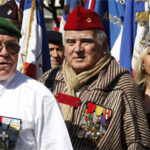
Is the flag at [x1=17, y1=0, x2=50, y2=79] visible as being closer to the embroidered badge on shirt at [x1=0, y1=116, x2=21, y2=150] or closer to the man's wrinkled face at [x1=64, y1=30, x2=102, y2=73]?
the man's wrinkled face at [x1=64, y1=30, x2=102, y2=73]

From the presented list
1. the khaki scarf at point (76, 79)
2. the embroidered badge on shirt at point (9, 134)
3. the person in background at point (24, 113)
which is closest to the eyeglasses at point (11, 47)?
the person in background at point (24, 113)

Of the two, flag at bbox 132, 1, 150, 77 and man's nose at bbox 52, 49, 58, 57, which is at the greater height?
flag at bbox 132, 1, 150, 77

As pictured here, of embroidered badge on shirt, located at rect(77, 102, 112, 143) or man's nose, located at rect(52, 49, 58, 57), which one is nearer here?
embroidered badge on shirt, located at rect(77, 102, 112, 143)

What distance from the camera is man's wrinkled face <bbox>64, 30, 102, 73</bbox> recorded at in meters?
3.52

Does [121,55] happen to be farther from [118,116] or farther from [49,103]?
[49,103]

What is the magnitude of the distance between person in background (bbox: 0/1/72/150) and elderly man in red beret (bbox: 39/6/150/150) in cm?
88

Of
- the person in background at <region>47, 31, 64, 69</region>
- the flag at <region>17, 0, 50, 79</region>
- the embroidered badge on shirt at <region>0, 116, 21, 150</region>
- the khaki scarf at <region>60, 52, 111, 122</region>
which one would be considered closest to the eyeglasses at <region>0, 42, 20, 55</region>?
the embroidered badge on shirt at <region>0, 116, 21, 150</region>

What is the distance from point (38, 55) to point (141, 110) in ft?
6.69

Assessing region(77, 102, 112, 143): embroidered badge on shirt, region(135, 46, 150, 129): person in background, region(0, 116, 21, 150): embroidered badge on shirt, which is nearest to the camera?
region(0, 116, 21, 150): embroidered badge on shirt

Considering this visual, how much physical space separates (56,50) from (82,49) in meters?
1.94

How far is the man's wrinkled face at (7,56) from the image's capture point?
8.10ft

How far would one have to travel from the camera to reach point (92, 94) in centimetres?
339

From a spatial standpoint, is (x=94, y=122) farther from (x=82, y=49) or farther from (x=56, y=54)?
(x=56, y=54)

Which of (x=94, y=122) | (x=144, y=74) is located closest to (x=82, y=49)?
(x=94, y=122)
